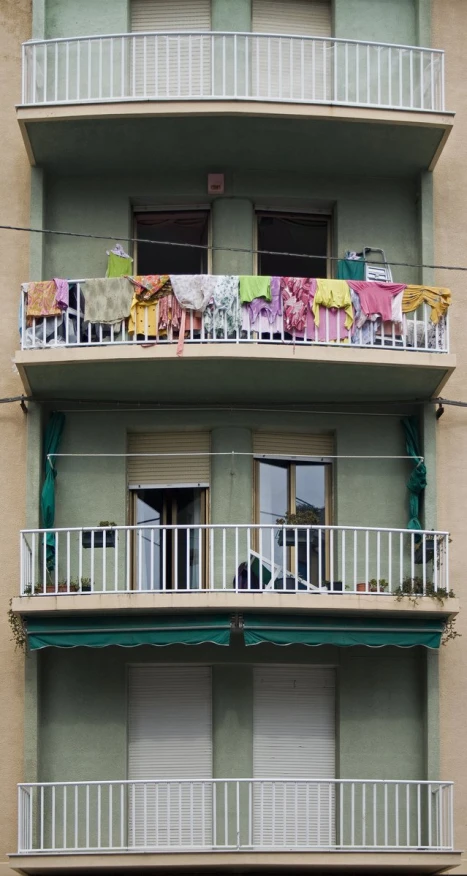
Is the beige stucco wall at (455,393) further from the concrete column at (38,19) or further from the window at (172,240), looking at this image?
the concrete column at (38,19)

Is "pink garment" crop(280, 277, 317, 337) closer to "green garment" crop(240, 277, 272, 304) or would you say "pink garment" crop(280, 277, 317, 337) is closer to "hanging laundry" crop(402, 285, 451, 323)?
"green garment" crop(240, 277, 272, 304)

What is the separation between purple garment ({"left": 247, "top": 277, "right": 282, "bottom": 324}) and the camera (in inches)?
995

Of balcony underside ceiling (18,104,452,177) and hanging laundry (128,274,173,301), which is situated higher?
balcony underside ceiling (18,104,452,177)

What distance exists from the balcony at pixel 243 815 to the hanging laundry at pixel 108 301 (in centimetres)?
613

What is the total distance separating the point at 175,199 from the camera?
88.2ft

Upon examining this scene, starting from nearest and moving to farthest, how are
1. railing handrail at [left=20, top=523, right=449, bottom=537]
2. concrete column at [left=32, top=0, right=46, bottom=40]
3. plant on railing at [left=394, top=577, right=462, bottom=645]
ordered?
railing handrail at [left=20, top=523, right=449, bottom=537], plant on railing at [left=394, top=577, right=462, bottom=645], concrete column at [left=32, top=0, right=46, bottom=40]

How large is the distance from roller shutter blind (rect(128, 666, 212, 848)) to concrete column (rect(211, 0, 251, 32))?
9.20 metres

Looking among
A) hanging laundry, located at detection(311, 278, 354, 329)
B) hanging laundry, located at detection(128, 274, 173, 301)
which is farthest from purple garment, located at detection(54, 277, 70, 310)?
hanging laundry, located at detection(311, 278, 354, 329)

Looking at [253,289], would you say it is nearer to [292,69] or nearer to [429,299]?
[429,299]

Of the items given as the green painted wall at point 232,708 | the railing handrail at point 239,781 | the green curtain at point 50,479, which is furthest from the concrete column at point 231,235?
the railing handrail at point 239,781

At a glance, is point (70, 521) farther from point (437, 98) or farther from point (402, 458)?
point (437, 98)

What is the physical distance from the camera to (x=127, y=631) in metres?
24.2

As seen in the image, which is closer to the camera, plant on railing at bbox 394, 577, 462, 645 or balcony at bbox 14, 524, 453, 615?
balcony at bbox 14, 524, 453, 615

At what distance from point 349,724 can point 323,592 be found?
2.10 metres
